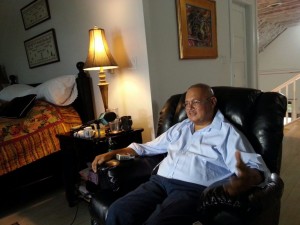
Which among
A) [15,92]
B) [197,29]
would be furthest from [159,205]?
[15,92]

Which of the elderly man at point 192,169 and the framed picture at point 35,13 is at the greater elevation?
the framed picture at point 35,13

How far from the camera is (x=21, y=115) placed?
7.09ft

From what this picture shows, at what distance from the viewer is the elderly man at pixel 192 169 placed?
100cm

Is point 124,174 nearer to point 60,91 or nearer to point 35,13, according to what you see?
point 60,91

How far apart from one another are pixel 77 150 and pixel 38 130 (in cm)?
55

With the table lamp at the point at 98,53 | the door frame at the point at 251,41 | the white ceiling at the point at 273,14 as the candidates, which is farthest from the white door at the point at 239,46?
the table lamp at the point at 98,53

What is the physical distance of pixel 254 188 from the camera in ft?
2.89

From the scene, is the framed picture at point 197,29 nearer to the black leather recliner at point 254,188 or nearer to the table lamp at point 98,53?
the table lamp at point 98,53

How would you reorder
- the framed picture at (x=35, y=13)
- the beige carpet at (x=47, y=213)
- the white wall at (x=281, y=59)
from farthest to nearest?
the white wall at (x=281, y=59) → the framed picture at (x=35, y=13) → the beige carpet at (x=47, y=213)

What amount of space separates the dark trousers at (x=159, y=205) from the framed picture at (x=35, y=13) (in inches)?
100

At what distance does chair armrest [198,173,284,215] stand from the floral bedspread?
5.64 ft

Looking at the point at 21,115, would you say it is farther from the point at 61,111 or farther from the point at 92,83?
the point at 92,83

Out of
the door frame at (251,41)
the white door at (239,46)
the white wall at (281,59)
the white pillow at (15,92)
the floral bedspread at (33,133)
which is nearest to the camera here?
the floral bedspread at (33,133)

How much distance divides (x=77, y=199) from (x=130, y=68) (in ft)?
4.09
